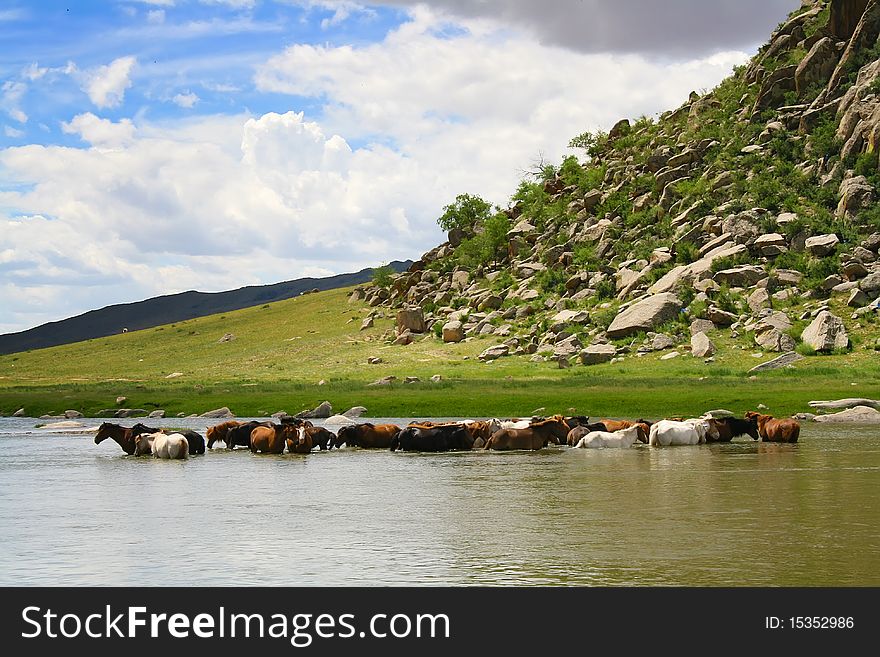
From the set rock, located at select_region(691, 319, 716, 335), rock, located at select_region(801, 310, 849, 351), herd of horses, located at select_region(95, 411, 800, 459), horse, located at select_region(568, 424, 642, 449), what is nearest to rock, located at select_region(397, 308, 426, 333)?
rock, located at select_region(691, 319, 716, 335)

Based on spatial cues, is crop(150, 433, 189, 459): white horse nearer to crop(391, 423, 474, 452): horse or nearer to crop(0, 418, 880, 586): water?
crop(0, 418, 880, 586): water

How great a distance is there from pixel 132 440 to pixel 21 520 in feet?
50.6

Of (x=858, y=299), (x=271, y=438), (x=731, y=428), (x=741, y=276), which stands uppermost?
(x=741, y=276)

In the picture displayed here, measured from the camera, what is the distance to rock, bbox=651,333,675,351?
240 ft

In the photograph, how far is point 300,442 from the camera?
33344 mm

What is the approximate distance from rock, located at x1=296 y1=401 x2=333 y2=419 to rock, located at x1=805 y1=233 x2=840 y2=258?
45.0 m

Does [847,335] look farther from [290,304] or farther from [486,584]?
[290,304]

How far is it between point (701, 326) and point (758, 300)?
504 centimetres

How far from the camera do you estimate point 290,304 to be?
17138 centimetres

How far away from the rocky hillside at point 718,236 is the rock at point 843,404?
18.6 metres

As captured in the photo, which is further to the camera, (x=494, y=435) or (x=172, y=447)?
(x=494, y=435)

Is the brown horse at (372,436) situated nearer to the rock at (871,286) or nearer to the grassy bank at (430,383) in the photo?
the grassy bank at (430,383)

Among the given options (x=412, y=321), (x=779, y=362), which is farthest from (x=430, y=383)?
(x=412, y=321)

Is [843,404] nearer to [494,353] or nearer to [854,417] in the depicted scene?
[854,417]
